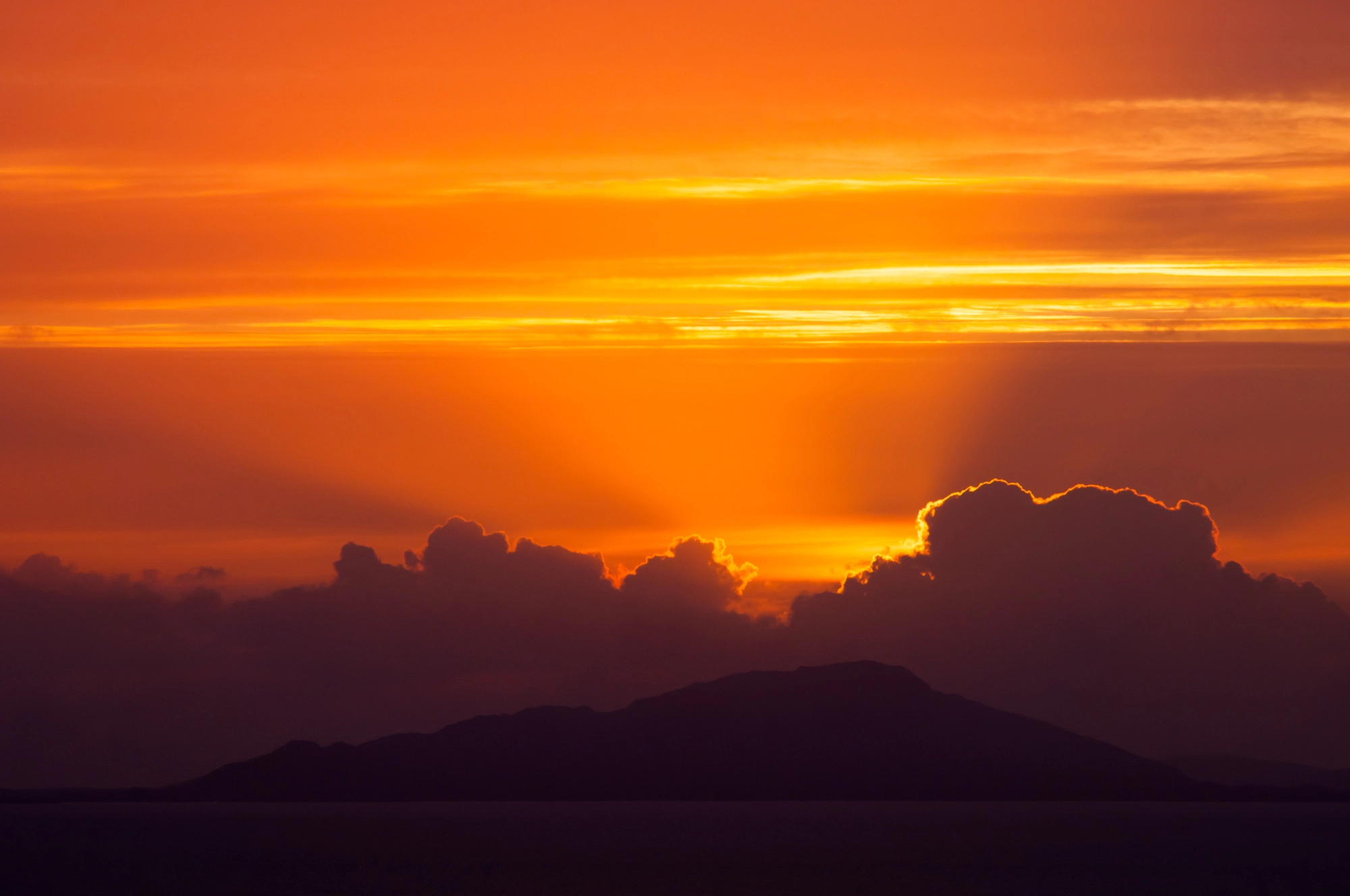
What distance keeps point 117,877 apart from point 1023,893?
375ft

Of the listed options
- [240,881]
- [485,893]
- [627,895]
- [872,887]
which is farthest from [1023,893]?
[240,881]

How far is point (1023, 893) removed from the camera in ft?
572

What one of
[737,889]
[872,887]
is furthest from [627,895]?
[872,887]

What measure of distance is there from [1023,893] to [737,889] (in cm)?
3277

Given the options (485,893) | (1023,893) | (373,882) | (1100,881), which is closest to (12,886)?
(373,882)

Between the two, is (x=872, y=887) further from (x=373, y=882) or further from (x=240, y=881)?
(x=240, y=881)

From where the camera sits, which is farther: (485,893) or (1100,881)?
(1100,881)

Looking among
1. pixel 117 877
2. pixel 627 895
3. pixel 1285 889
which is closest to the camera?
pixel 627 895

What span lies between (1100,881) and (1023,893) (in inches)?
1091

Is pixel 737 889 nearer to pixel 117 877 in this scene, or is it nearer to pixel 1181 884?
pixel 1181 884

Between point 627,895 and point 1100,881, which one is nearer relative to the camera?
point 627,895

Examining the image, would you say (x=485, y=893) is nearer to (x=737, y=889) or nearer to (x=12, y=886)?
(x=737, y=889)

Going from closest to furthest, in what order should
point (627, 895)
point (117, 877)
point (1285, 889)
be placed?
1. point (627, 895)
2. point (1285, 889)
3. point (117, 877)

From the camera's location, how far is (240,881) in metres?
194
